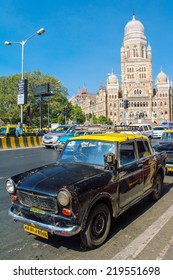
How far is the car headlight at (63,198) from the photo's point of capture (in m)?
3.26

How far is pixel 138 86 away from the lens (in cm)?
11838

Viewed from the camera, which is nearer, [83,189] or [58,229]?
[58,229]

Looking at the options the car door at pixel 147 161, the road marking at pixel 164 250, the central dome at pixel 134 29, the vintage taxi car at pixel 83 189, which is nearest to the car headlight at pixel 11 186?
the vintage taxi car at pixel 83 189

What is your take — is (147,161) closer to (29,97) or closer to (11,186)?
(11,186)

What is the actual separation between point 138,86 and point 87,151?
120 m

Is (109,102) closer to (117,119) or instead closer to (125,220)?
(117,119)

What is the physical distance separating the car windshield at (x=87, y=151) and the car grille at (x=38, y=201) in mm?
1276

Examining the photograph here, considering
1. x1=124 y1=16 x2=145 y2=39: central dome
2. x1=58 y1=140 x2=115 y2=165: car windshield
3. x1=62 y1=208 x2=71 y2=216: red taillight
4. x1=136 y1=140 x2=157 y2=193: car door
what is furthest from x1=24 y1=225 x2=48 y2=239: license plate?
x1=124 y1=16 x2=145 y2=39: central dome

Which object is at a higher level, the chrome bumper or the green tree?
the green tree

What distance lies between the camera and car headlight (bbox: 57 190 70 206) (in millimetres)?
3262

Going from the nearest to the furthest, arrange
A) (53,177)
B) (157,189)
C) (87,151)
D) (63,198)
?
1. (63,198)
2. (53,177)
3. (87,151)
4. (157,189)

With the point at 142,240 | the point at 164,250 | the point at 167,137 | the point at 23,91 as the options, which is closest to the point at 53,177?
the point at 142,240

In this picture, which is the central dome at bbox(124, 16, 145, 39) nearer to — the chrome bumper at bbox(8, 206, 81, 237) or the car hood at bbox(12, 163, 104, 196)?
the car hood at bbox(12, 163, 104, 196)

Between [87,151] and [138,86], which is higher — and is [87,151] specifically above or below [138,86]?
below
